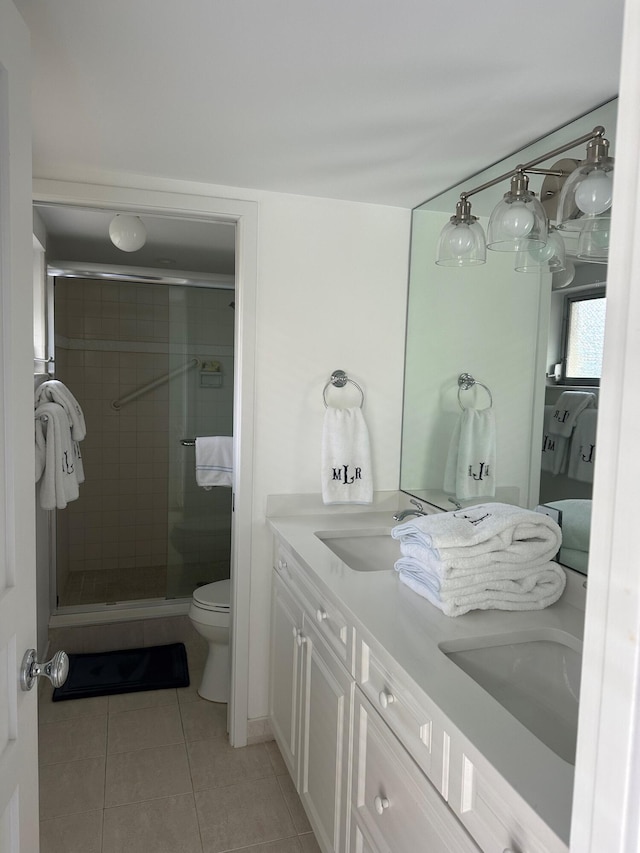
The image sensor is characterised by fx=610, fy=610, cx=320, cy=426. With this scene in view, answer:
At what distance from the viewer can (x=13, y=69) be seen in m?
0.98

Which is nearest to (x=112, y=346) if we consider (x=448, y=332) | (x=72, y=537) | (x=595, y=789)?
(x=72, y=537)

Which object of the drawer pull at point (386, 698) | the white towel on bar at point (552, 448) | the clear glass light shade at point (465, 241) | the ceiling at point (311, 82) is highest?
→ the ceiling at point (311, 82)

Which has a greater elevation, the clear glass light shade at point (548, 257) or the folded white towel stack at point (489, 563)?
the clear glass light shade at point (548, 257)

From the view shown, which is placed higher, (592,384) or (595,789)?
(592,384)

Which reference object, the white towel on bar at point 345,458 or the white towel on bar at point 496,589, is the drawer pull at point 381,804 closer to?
the white towel on bar at point 496,589

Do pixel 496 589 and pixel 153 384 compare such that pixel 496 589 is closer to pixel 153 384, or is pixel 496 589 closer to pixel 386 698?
pixel 386 698

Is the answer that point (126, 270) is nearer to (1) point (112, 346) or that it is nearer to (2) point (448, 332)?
(1) point (112, 346)

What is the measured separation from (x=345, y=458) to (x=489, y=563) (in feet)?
3.09

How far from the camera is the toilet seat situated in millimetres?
2735

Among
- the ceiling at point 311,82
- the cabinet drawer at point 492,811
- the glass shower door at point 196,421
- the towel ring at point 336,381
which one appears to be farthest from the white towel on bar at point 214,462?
the cabinet drawer at point 492,811

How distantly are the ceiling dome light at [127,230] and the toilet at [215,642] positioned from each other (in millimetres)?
1631

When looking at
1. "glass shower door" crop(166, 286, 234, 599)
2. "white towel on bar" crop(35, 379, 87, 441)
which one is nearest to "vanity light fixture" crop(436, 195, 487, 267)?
"white towel on bar" crop(35, 379, 87, 441)

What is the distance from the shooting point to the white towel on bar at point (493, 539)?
1.49 meters

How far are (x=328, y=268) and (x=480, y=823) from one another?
6.15ft
